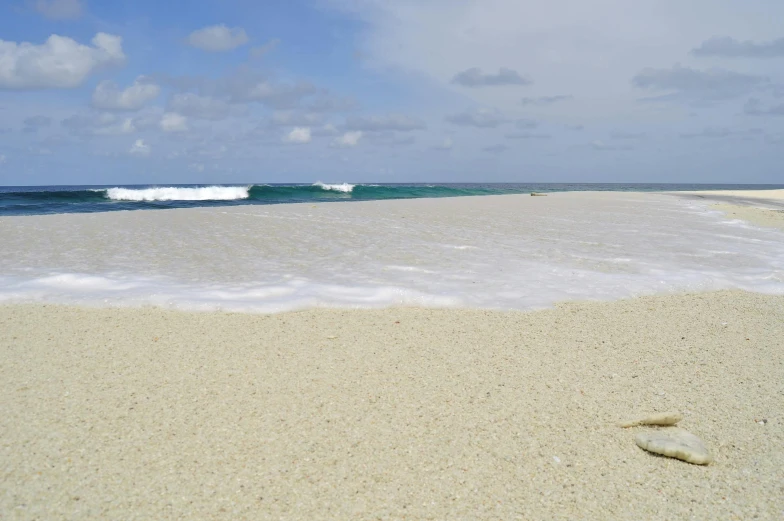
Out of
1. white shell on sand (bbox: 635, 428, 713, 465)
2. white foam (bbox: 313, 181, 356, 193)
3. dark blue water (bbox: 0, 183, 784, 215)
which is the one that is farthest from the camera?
white foam (bbox: 313, 181, 356, 193)

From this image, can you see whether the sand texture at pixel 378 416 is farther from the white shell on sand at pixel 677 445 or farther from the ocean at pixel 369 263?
the ocean at pixel 369 263

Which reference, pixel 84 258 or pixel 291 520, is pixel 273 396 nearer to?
pixel 291 520

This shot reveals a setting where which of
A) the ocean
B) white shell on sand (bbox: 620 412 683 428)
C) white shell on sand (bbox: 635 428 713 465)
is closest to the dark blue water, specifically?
the ocean

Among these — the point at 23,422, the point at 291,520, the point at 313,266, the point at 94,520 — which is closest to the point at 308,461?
the point at 291,520

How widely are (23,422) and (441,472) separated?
5.15 feet

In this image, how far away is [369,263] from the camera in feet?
17.0

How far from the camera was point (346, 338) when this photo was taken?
305 cm

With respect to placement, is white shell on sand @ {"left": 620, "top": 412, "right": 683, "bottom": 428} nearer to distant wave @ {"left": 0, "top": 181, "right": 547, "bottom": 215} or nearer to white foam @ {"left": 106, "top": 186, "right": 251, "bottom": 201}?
distant wave @ {"left": 0, "top": 181, "right": 547, "bottom": 215}

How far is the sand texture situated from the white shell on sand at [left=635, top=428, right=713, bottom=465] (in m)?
0.04

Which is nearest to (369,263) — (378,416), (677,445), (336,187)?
(378,416)

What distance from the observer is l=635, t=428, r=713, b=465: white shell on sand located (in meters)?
1.92

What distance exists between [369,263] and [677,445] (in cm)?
350

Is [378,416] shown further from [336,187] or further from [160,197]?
[336,187]

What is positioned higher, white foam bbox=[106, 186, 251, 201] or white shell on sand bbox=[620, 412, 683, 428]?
white foam bbox=[106, 186, 251, 201]
